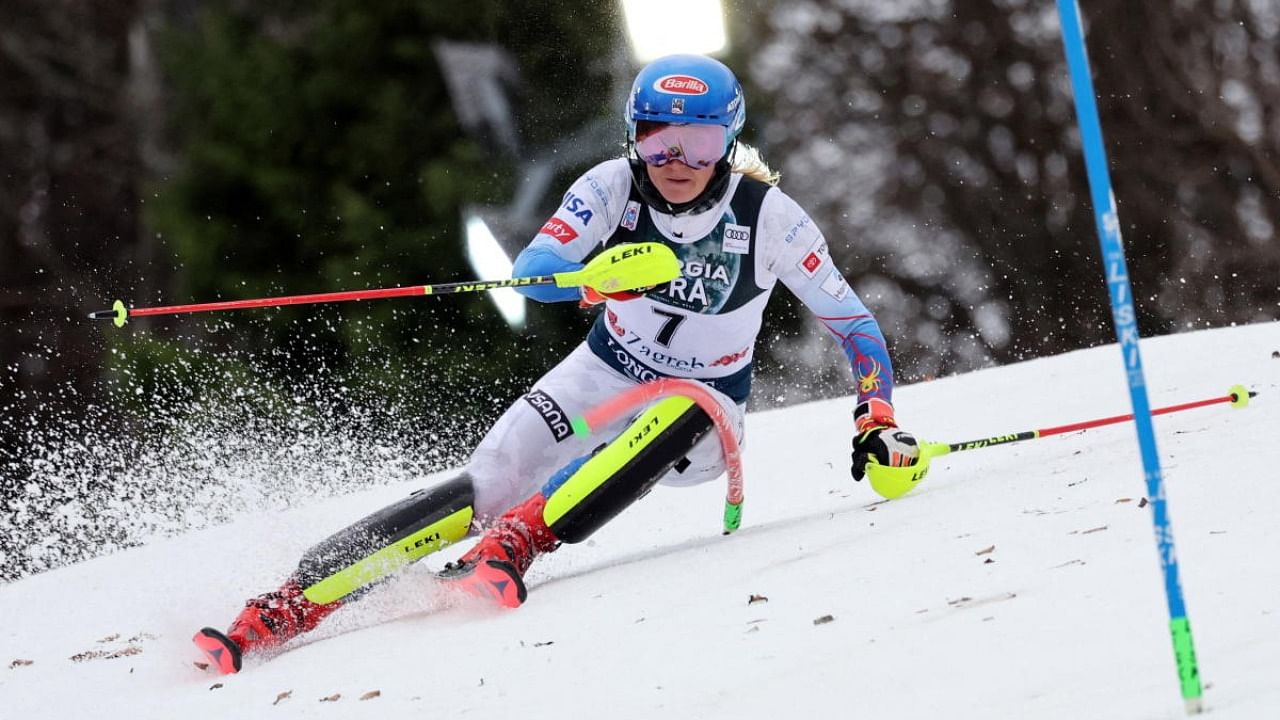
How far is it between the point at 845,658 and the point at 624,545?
7.76 feet

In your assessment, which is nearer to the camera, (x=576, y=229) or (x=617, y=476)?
(x=617, y=476)

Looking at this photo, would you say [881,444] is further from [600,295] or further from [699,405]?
[600,295]

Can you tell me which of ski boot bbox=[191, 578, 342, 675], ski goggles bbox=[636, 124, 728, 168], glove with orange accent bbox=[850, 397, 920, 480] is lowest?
ski boot bbox=[191, 578, 342, 675]

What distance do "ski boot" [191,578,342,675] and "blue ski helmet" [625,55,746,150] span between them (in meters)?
1.44

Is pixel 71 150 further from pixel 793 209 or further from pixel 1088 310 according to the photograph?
pixel 793 209

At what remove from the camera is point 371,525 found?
383 centimetres

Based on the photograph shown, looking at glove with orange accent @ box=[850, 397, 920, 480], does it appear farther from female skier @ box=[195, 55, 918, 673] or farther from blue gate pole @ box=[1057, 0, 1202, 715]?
blue gate pole @ box=[1057, 0, 1202, 715]

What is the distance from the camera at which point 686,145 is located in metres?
3.99

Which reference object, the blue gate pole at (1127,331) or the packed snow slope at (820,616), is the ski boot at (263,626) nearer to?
the packed snow slope at (820,616)

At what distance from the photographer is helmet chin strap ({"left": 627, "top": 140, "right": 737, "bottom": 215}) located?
13.3 feet

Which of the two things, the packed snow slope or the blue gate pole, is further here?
the packed snow slope

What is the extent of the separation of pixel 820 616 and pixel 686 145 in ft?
4.90

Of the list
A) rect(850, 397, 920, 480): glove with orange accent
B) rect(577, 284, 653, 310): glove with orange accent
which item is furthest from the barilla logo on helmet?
rect(850, 397, 920, 480): glove with orange accent

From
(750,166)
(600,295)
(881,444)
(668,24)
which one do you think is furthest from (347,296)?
(668,24)
